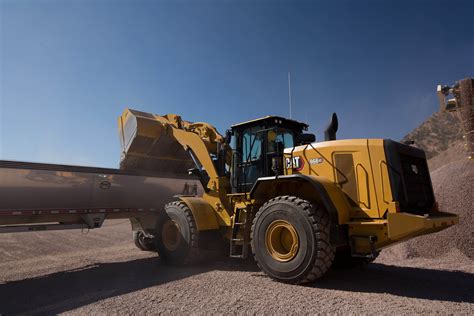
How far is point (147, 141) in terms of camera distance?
9.36 meters

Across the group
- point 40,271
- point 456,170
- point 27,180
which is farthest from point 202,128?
point 456,170

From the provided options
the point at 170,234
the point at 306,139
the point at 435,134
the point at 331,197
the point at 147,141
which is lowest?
the point at 170,234

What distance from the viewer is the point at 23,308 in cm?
480

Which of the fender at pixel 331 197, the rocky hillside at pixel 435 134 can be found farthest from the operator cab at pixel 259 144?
the rocky hillside at pixel 435 134

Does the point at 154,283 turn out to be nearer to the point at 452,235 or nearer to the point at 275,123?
the point at 275,123

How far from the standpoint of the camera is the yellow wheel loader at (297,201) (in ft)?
17.1

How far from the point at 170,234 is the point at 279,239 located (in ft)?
10.3

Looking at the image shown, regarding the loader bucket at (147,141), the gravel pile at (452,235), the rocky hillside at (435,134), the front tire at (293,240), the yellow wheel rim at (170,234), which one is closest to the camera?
the front tire at (293,240)

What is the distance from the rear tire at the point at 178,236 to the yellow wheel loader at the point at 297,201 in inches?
0.8

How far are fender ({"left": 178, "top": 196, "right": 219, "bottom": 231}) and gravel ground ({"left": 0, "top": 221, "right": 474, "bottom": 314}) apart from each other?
834 millimetres

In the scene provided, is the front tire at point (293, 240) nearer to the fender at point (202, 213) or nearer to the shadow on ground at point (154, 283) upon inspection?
the shadow on ground at point (154, 283)

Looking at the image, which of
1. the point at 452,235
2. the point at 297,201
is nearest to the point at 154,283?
the point at 297,201

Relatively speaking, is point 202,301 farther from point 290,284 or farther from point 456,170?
point 456,170

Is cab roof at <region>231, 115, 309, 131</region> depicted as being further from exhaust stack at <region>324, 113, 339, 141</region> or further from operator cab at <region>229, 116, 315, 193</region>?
exhaust stack at <region>324, 113, 339, 141</region>
